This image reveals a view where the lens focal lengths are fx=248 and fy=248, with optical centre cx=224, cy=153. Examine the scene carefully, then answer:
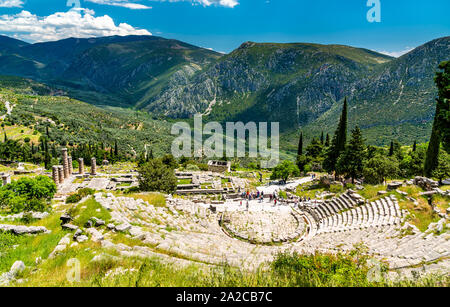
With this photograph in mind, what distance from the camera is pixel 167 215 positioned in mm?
19750

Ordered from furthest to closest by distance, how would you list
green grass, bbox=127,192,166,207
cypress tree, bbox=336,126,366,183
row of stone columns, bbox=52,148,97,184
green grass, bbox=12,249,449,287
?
row of stone columns, bbox=52,148,97,184 < cypress tree, bbox=336,126,366,183 < green grass, bbox=127,192,166,207 < green grass, bbox=12,249,449,287

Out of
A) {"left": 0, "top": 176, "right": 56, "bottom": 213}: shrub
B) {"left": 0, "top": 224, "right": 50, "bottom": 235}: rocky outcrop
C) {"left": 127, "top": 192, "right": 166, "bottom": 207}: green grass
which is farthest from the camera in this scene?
{"left": 127, "top": 192, "right": 166, "bottom": 207}: green grass

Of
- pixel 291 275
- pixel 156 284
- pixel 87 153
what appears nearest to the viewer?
pixel 156 284

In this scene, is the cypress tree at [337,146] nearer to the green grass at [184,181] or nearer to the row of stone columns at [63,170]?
the green grass at [184,181]

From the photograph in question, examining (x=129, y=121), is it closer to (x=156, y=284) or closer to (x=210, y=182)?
(x=210, y=182)

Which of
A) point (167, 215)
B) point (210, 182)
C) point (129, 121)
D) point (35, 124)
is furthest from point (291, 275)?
point (129, 121)

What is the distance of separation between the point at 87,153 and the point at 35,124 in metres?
37.6

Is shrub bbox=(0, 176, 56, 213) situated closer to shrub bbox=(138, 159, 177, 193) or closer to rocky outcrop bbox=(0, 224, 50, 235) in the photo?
rocky outcrop bbox=(0, 224, 50, 235)

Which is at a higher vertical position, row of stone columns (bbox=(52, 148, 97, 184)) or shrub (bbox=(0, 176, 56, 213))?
shrub (bbox=(0, 176, 56, 213))

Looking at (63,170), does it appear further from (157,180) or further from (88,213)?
(88,213)

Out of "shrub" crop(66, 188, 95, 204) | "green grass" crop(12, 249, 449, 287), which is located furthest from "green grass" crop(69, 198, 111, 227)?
"shrub" crop(66, 188, 95, 204)

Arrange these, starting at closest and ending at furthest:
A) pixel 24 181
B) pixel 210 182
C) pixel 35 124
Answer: pixel 24 181 < pixel 210 182 < pixel 35 124
